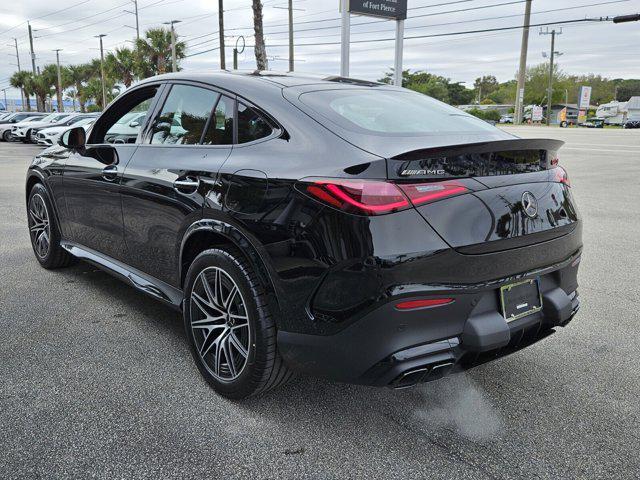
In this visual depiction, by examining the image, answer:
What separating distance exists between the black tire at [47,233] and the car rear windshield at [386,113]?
3.00 meters

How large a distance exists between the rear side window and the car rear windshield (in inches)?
9.0

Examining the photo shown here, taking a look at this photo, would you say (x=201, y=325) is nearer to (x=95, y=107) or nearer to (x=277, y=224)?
(x=277, y=224)

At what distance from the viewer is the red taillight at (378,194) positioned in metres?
2.13

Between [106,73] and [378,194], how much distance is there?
5765 cm

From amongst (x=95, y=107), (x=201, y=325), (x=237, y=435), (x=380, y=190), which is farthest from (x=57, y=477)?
(x=95, y=107)

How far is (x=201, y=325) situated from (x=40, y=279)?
2584mm

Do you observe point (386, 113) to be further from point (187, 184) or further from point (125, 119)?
point (125, 119)

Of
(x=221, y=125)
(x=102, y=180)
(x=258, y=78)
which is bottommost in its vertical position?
(x=102, y=180)

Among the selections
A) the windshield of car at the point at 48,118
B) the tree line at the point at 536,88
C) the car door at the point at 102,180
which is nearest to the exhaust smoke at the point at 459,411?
the car door at the point at 102,180

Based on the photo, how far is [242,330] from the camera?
270 cm

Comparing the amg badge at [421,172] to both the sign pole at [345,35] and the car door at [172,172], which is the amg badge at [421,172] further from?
the sign pole at [345,35]

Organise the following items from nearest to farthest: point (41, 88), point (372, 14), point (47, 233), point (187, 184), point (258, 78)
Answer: point (187, 184) < point (258, 78) < point (47, 233) < point (372, 14) < point (41, 88)

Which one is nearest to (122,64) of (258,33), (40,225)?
(258,33)

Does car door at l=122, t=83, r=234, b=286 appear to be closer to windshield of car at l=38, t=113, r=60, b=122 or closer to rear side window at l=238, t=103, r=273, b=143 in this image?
rear side window at l=238, t=103, r=273, b=143
